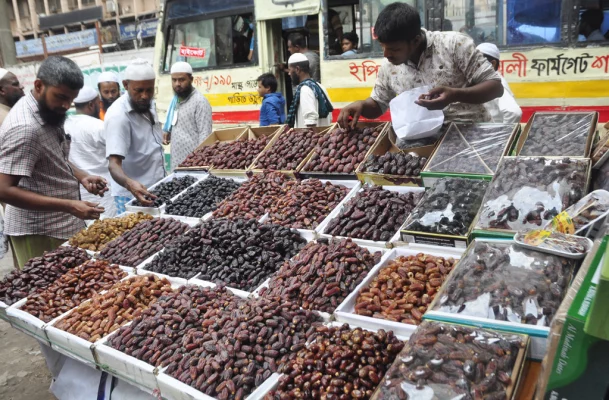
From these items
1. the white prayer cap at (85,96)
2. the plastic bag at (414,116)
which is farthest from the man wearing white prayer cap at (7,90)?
the plastic bag at (414,116)

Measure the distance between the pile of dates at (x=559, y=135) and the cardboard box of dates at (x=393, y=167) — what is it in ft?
2.13

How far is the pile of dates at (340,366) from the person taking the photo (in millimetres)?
1745

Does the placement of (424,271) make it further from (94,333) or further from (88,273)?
(88,273)

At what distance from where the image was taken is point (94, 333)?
2561 mm

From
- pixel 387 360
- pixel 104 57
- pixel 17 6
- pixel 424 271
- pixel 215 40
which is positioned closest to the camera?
pixel 387 360

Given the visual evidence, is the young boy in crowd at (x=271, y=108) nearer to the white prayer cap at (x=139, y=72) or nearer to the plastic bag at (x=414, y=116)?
the white prayer cap at (x=139, y=72)

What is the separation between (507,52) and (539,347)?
187 inches

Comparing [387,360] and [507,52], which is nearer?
[387,360]

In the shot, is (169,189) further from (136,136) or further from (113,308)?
(113,308)

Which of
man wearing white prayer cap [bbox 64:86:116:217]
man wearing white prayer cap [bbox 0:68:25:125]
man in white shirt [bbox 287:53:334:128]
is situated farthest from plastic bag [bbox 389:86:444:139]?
man wearing white prayer cap [bbox 0:68:25:125]

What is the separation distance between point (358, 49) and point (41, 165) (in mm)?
4445

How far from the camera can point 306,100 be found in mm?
5562

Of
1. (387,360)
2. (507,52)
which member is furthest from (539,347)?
(507,52)

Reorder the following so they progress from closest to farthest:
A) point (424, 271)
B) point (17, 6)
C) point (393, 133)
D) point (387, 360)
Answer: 1. point (387, 360)
2. point (424, 271)
3. point (393, 133)
4. point (17, 6)
